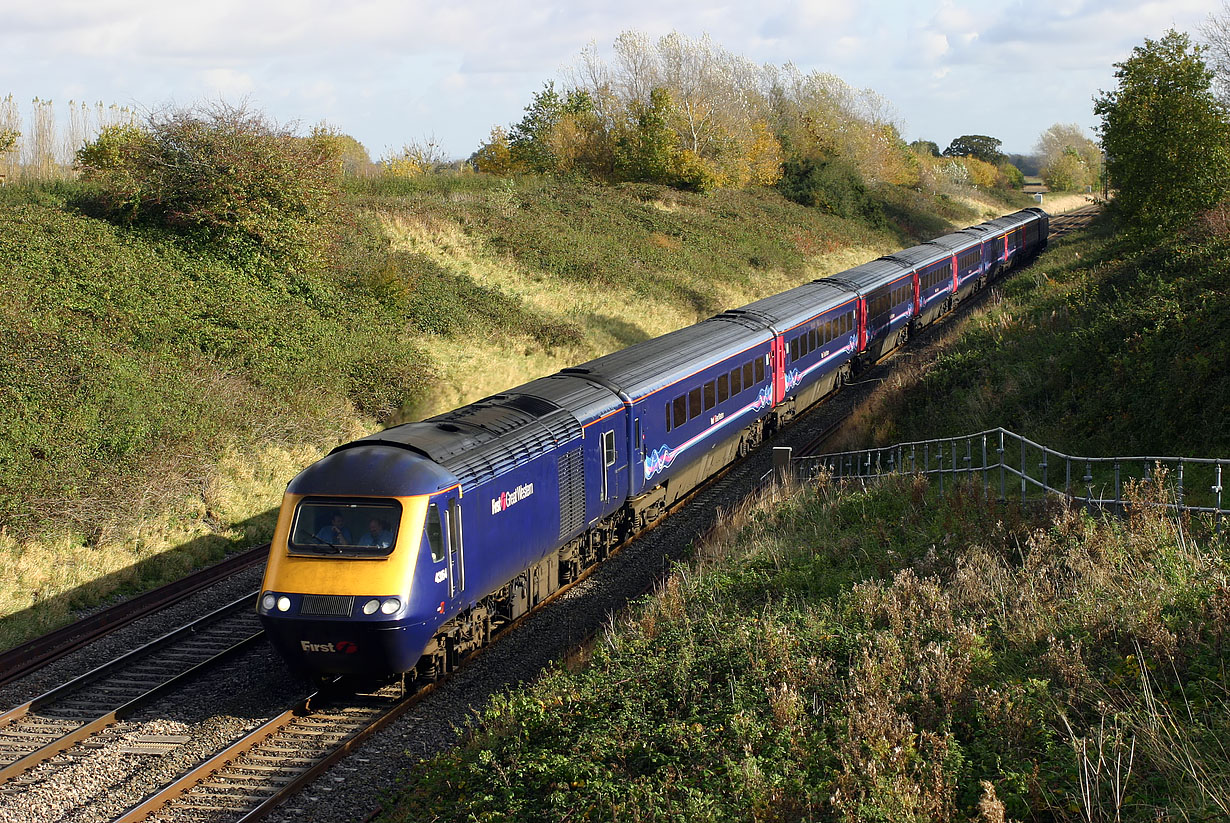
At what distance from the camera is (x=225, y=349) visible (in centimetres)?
2156

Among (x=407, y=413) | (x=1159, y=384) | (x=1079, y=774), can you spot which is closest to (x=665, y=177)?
(x=407, y=413)

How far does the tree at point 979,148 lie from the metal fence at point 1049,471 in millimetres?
137492

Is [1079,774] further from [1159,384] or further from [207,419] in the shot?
[207,419]

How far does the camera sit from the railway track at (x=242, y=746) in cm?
855

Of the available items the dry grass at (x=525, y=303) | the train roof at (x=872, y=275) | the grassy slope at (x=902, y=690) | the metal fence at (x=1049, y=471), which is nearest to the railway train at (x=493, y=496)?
the grassy slope at (x=902, y=690)

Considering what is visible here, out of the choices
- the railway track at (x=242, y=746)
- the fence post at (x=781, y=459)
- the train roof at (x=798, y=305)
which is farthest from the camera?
the train roof at (x=798, y=305)

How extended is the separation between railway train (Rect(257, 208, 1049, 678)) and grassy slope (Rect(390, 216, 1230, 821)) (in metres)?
1.64

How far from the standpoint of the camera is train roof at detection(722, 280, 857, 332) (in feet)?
73.5

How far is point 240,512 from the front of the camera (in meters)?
17.8

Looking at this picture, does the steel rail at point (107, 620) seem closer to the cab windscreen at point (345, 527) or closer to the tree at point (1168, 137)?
the cab windscreen at point (345, 527)

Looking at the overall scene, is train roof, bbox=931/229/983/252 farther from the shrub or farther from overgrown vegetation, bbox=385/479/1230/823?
overgrown vegetation, bbox=385/479/1230/823

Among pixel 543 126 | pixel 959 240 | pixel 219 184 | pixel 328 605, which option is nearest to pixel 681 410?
pixel 328 605

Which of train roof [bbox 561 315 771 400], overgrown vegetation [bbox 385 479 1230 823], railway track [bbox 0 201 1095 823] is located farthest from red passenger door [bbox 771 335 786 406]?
overgrown vegetation [bbox 385 479 1230 823]

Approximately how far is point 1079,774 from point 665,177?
52843 mm
